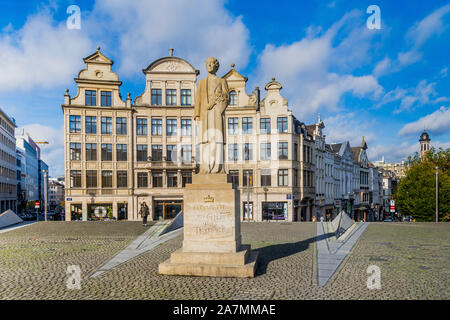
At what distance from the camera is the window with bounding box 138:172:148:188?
39.8m

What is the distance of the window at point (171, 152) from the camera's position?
3978 centimetres

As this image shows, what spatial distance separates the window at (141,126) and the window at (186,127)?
13.7ft

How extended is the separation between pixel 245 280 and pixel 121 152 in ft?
108

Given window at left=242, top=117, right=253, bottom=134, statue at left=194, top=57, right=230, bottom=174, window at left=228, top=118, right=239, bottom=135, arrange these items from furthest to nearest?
1. window at left=228, top=118, right=239, bottom=135
2. window at left=242, top=117, right=253, bottom=134
3. statue at left=194, top=57, right=230, bottom=174

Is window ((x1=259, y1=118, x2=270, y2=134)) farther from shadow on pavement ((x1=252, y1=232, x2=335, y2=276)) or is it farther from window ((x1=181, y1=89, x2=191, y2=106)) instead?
shadow on pavement ((x1=252, y1=232, x2=335, y2=276))

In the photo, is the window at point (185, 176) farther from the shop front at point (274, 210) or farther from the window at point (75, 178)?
the window at point (75, 178)

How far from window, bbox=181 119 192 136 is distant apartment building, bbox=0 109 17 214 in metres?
44.2

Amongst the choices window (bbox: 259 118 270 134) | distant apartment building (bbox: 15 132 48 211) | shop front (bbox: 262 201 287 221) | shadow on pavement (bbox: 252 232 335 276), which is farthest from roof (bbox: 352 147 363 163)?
distant apartment building (bbox: 15 132 48 211)

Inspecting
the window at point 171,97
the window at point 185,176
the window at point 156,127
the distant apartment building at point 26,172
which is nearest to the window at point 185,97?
the window at point 171,97

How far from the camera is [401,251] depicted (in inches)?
529
